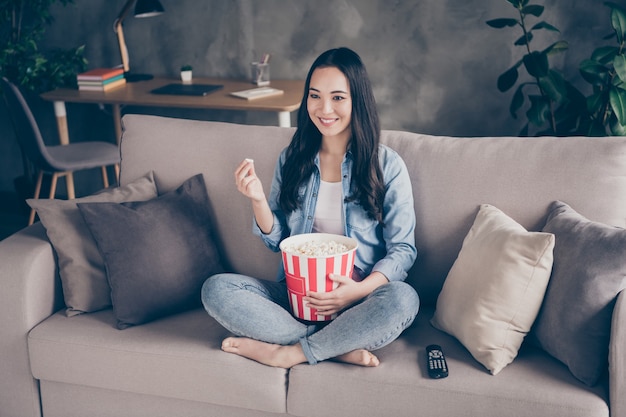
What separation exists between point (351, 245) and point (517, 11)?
2020mm

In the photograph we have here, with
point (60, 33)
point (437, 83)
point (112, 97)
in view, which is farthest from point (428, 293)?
point (60, 33)

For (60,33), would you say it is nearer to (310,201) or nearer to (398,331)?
(310,201)

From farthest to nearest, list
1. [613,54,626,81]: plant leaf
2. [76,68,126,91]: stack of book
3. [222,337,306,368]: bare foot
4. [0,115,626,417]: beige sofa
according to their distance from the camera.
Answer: [76,68,126,91]: stack of book
[613,54,626,81]: plant leaf
[222,337,306,368]: bare foot
[0,115,626,417]: beige sofa

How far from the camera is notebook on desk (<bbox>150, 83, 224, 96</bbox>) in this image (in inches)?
134

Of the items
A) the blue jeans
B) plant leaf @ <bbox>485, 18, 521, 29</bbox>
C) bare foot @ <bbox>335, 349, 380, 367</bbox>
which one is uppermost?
plant leaf @ <bbox>485, 18, 521, 29</bbox>

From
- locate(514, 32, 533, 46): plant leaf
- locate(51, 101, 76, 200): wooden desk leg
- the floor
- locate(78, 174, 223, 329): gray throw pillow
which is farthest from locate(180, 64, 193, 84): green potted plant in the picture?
locate(78, 174, 223, 329): gray throw pillow

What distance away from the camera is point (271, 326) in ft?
5.78

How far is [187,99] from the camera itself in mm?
3311

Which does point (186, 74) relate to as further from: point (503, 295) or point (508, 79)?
point (503, 295)

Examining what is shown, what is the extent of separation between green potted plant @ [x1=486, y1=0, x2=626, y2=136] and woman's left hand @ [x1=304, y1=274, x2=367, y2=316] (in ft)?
5.27

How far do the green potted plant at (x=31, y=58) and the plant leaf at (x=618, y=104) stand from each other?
2.67 meters

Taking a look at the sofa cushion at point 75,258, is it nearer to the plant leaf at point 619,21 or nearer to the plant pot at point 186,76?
the plant pot at point 186,76

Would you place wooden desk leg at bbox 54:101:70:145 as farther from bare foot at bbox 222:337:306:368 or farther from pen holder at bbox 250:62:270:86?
bare foot at bbox 222:337:306:368

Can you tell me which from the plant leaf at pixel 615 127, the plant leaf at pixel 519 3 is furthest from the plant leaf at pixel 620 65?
the plant leaf at pixel 519 3
